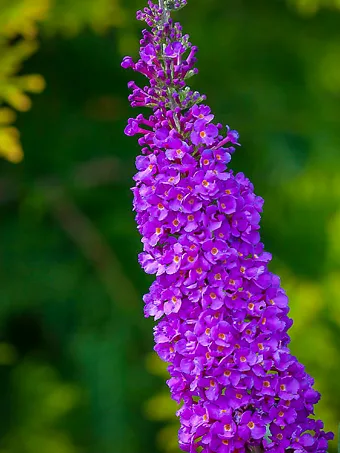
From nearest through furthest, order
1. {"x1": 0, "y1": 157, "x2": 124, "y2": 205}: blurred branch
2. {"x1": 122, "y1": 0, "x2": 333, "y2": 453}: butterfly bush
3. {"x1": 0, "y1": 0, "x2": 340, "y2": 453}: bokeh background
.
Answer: {"x1": 122, "y1": 0, "x2": 333, "y2": 453}: butterfly bush
{"x1": 0, "y1": 0, "x2": 340, "y2": 453}: bokeh background
{"x1": 0, "y1": 157, "x2": 124, "y2": 205}: blurred branch

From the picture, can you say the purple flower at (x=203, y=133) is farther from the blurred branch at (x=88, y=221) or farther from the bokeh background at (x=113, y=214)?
the blurred branch at (x=88, y=221)

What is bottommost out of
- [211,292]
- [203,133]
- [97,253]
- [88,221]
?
[211,292]

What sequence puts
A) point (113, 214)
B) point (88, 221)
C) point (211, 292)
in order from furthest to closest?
point (113, 214)
point (88, 221)
point (211, 292)

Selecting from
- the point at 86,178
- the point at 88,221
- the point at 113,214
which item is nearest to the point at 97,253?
the point at 88,221

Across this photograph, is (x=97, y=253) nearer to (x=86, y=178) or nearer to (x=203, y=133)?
(x=86, y=178)

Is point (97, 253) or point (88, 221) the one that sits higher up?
point (88, 221)

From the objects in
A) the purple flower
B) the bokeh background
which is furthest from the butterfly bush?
the bokeh background

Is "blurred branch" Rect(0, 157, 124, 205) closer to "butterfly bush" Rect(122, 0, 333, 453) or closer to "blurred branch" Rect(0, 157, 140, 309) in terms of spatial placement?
"blurred branch" Rect(0, 157, 140, 309)
